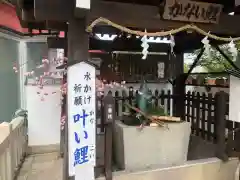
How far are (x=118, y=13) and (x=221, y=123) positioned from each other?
2295 millimetres

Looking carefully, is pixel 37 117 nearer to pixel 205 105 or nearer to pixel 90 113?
pixel 90 113

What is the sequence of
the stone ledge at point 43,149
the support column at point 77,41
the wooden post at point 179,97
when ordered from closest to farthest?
the support column at point 77,41
the wooden post at point 179,97
the stone ledge at point 43,149

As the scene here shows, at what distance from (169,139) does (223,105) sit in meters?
0.99

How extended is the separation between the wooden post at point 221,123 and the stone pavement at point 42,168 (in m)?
2.82

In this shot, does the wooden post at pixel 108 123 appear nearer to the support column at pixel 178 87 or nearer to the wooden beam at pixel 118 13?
the wooden beam at pixel 118 13

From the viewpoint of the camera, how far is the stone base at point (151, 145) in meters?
3.09

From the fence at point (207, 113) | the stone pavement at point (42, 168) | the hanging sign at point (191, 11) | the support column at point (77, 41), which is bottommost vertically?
the stone pavement at point (42, 168)

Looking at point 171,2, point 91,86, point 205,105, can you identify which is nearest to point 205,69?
point 205,105

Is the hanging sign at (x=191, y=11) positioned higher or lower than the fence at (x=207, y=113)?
higher

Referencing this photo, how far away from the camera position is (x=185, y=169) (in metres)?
3.04

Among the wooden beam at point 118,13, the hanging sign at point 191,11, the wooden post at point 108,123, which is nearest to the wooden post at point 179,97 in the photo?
the wooden beam at point 118,13

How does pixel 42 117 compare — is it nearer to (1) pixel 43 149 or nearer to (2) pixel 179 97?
(1) pixel 43 149

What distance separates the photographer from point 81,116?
2285 millimetres

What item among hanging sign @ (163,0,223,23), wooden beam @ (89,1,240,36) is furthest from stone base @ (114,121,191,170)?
hanging sign @ (163,0,223,23)
